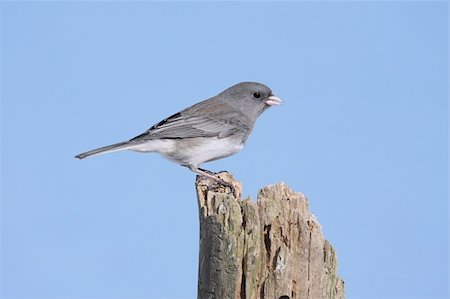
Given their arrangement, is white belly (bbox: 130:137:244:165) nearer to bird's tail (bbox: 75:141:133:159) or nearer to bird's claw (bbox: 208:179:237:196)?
bird's tail (bbox: 75:141:133:159)

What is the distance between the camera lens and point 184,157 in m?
6.79

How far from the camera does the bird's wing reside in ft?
22.4

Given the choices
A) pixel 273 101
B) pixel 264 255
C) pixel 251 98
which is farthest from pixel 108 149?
pixel 264 255

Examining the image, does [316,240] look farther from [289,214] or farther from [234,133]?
[234,133]

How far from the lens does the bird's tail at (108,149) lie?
20.8 ft

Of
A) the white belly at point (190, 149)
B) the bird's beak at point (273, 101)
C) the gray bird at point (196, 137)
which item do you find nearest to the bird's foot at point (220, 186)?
the gray bird at point (196, 137)

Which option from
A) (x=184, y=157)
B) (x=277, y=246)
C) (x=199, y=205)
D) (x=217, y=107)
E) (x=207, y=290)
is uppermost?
(x=217, y=107)

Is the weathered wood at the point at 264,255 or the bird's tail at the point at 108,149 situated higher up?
the bird's tail at the point at 108,149

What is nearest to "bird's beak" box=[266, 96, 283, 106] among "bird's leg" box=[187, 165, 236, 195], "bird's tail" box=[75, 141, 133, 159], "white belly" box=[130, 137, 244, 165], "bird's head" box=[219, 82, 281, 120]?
"bird's head" box=[219, 82, 281, 120]

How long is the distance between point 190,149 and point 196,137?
6.1 inches

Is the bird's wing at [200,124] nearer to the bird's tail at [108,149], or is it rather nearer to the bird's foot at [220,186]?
the bird's tail at [108,149]

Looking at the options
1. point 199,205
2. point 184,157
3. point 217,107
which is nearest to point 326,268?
point 199,205

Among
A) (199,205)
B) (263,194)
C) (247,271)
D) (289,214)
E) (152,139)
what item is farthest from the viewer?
(152,139)

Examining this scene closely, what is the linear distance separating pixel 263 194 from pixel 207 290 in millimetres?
855
